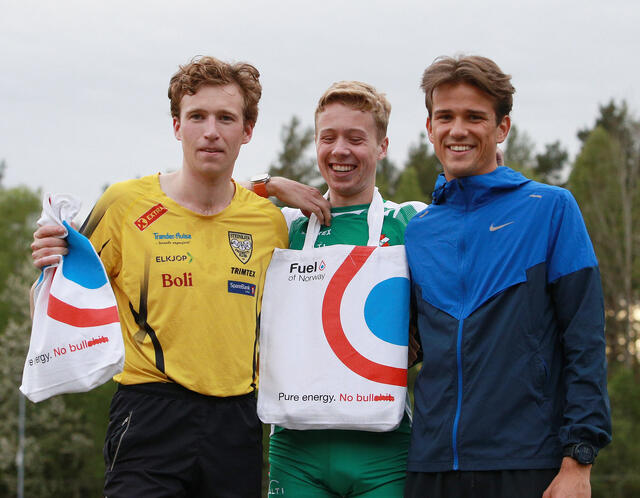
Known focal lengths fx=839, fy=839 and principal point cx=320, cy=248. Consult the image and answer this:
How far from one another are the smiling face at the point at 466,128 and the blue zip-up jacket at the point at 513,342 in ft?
0.42

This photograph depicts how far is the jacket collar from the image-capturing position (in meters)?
4.09

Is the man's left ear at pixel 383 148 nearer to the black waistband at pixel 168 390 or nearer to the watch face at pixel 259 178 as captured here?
the watch face at pixel 259 178

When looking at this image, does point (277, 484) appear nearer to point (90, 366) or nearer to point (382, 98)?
point (90, 366)

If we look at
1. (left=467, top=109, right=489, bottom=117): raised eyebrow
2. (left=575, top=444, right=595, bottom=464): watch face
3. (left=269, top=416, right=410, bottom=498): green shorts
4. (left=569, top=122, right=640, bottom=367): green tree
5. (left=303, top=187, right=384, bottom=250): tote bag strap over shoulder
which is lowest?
(left=269, top=416, right=410, bottom=498): green shorts

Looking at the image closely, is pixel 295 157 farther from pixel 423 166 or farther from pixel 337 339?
pixel 337 339

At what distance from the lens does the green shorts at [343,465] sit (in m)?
4.27

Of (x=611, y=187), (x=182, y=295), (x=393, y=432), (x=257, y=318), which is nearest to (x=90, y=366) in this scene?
(x=182, y=295)

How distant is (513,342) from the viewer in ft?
12.4

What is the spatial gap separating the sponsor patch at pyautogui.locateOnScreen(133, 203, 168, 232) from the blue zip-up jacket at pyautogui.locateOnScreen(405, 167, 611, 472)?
1523 millimetres

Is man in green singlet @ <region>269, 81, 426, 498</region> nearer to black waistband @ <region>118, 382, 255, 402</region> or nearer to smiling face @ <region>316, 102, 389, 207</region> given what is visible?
smiling face @ <region>316, 102, 389, 207</region>

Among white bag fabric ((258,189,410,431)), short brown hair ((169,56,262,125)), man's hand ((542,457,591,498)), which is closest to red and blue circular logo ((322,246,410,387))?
white bag fabric ((258,189,410,431))

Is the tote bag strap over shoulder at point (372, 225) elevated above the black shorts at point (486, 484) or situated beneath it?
elevated above

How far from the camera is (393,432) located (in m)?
4.41

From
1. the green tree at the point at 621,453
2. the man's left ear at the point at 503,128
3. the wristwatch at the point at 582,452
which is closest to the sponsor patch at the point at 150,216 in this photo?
the man's left ear at the point at 503,128
